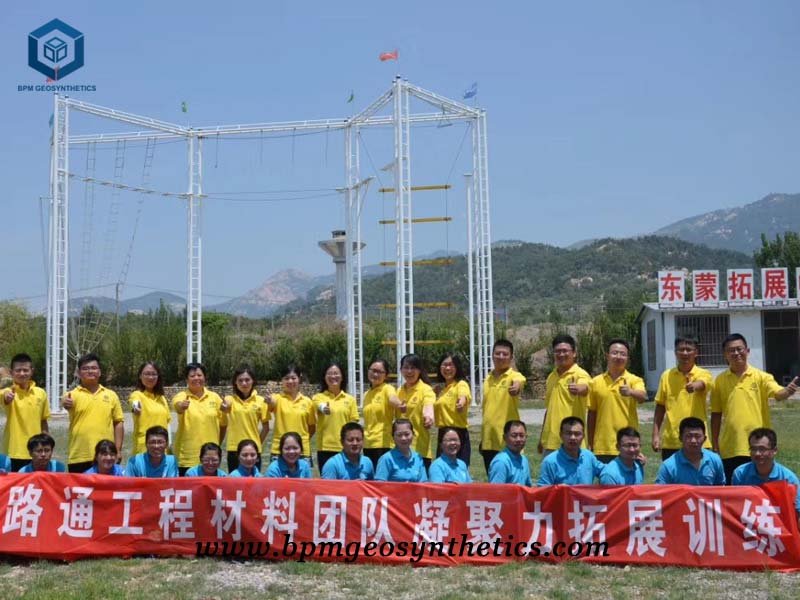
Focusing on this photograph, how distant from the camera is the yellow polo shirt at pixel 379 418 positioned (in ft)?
25.8

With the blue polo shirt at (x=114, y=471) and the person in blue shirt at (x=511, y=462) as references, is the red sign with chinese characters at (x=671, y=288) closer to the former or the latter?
the person in blue shirt at (x=511, y=462)

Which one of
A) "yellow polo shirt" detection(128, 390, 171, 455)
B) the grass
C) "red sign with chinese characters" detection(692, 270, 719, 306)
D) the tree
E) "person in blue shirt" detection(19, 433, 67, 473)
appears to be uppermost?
the tree

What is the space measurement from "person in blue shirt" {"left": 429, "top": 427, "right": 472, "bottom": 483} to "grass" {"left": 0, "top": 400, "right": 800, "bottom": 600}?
0.90 m

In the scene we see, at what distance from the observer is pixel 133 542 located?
21.5 ft

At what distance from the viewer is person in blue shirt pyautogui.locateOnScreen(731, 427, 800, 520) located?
20.4 ft

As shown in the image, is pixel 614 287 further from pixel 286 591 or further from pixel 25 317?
pixel 286 591

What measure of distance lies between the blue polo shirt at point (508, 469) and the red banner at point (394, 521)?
0.40m

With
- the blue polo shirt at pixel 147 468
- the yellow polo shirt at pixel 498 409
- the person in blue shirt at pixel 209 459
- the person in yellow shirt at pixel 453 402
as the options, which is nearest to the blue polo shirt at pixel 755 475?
the yellow polo shirt at pixel 498 409

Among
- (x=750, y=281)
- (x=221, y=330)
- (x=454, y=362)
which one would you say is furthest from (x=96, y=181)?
(x=750, y=281)

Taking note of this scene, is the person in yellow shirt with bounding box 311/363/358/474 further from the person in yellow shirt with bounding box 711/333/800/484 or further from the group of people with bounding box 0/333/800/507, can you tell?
the person in yellow shirt with bounding box 711/333/800/484

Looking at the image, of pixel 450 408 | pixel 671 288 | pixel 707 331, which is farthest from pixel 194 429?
pixel 707 331

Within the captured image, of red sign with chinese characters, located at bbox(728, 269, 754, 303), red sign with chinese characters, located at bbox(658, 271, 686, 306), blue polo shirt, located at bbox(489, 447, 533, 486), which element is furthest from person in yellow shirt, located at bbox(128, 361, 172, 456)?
red sign with chinese characters, located at bbox(728, 269, 754, 303)

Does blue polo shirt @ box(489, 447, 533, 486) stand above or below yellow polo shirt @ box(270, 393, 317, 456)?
below

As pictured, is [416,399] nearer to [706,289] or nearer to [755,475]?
[755,475]
